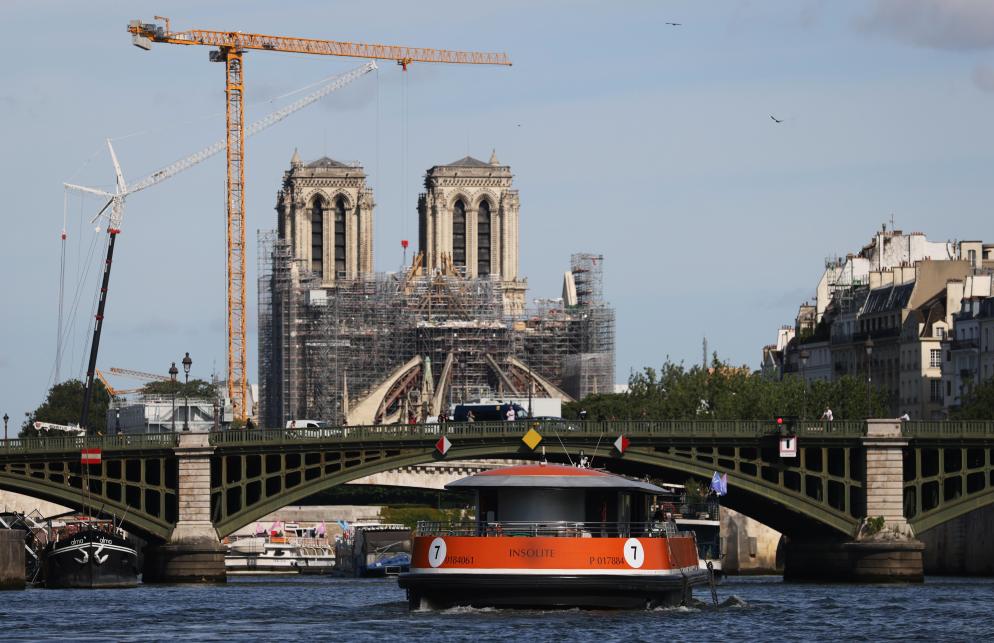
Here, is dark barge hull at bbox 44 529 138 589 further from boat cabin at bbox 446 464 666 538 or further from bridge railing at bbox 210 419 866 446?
boat cabin at bbox 446 464 666 538

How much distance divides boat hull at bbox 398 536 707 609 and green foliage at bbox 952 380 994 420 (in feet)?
184

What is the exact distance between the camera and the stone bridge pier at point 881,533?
9531cm

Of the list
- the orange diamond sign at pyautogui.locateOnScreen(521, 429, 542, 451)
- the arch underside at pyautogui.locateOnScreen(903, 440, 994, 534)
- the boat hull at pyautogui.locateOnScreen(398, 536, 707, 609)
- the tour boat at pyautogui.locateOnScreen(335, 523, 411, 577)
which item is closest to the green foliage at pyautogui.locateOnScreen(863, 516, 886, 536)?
the arch underside at pyautogui.locateOnScreen(903, 440, 994, 534)

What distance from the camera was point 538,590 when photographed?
65.4m

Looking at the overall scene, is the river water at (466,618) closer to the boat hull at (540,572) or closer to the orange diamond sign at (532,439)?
the boat hull at (540,572)

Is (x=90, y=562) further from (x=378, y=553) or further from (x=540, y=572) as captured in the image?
(x=540, y=572)

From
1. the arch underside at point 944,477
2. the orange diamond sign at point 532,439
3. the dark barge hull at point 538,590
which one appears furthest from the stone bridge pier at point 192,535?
the dark barge hull at point 538,590

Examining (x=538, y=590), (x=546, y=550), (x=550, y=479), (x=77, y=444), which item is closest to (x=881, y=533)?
(x=77, y=444)

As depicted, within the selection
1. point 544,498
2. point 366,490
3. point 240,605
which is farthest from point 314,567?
point 544,498

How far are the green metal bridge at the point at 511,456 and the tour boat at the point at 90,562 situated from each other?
175cm

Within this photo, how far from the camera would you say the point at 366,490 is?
162 m

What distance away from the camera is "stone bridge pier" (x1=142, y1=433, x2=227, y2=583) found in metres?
96.4

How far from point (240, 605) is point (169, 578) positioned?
59.4 ft

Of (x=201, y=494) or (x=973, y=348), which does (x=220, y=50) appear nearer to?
(x=973, y=348)
